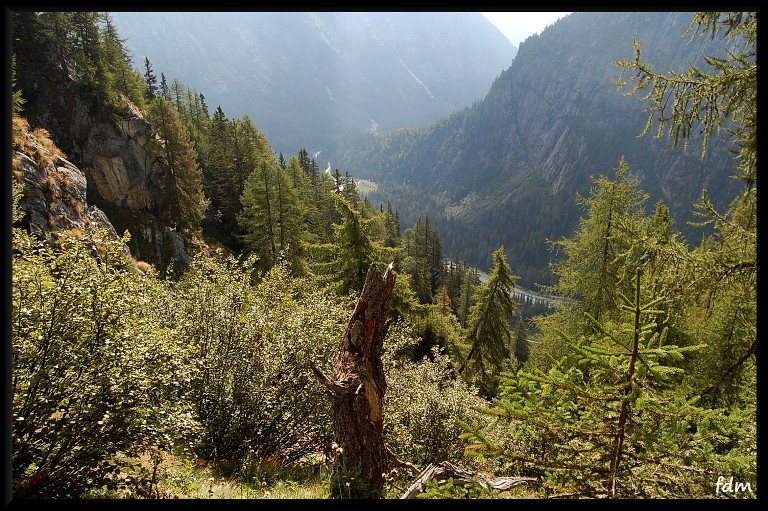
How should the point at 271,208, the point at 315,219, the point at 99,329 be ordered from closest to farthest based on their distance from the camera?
1. the point at 99,329
2. the point at 271,208
3. the point at 315,219

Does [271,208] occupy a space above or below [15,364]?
above

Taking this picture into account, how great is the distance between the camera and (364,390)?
251 inches

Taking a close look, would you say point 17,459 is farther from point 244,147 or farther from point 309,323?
point 244,147

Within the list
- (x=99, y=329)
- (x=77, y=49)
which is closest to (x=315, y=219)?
(x=77, y=49)

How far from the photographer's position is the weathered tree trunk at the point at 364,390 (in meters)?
6.34

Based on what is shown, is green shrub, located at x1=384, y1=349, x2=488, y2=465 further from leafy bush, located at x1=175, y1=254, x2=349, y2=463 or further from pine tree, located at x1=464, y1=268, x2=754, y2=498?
pine tree, located at x1=464, y1=268, x2=754, y2=498

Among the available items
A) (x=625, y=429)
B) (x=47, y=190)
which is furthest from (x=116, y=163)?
(x=625, y=429)

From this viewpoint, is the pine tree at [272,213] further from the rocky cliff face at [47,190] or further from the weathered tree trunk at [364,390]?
the weathered tree trunk at [364,390]

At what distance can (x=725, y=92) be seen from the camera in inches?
182

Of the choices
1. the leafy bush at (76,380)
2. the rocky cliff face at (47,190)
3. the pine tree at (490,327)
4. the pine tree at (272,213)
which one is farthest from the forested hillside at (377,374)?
the pine tree at (272,213)

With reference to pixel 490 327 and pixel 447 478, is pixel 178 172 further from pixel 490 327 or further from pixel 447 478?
pixel 447 478

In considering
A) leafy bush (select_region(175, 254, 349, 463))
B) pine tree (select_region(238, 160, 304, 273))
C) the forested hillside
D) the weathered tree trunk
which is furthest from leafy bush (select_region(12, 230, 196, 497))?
pine tree (select_region(238, 160, 304, 273))

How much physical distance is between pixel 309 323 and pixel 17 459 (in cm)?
558

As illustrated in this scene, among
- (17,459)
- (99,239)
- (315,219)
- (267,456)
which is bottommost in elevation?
(267,456)
